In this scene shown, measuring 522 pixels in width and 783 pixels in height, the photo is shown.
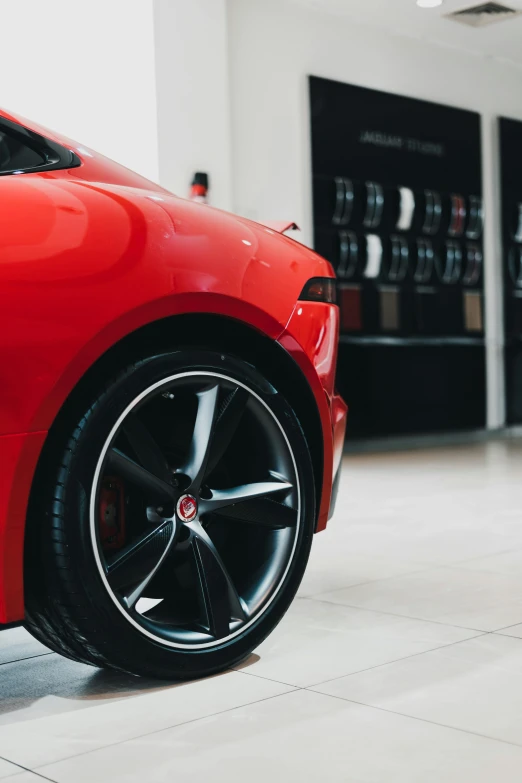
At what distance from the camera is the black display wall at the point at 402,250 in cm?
914

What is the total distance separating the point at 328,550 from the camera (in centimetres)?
377

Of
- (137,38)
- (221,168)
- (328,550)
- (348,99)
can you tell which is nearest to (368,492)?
(328,550)

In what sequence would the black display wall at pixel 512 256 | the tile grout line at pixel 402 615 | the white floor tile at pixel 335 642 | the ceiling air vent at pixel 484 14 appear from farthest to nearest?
the black display wall at pixel 512 256
the ceiling air vent at pixel 484 14
the tile grout line at pixel 402 615
the white floor tile at pixel 335 642

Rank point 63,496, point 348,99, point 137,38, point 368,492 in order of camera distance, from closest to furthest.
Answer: point 63,496
point 368,492
point 137,38
point 348,99

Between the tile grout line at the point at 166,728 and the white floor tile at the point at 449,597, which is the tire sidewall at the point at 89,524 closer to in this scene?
the tile grout line at the point at 166,728

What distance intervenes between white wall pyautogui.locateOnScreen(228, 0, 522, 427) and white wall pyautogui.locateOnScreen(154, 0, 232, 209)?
1.27 ft

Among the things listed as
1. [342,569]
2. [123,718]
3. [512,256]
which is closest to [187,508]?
[123,718]

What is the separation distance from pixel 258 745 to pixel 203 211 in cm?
113

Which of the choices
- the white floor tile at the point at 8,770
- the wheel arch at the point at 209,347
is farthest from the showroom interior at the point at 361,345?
the wheel arch at the point at 209,347

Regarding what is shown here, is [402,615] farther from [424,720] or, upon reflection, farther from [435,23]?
[435,23]

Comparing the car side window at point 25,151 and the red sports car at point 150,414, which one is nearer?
the red sports car at point 150,414

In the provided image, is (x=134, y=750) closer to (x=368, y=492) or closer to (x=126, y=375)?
(x=126, y=375)

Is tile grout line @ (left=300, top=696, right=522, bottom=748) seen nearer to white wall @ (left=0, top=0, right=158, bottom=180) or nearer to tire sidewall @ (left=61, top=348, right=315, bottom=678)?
tire sidewall @ (left=61, top=348, right=315, bottom=678)

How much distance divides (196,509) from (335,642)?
0.57 meters
